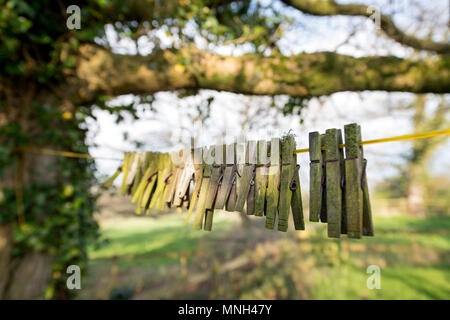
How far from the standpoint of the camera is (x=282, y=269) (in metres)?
5.80

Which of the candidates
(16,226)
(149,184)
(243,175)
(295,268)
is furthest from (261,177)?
(295,268)

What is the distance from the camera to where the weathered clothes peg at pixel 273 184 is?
129 cm

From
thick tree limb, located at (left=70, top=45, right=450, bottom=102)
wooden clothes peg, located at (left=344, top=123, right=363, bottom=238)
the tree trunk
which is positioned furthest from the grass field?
wooden clothes peg, located at (left=344, top=123, right=363, bottom=238)

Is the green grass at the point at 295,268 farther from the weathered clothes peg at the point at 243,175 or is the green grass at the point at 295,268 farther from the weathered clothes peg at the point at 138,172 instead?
the weathered clothes peg at the point at 243,175

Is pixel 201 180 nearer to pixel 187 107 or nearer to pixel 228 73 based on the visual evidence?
pixel 228 73

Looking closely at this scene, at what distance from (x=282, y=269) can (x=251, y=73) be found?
498cm

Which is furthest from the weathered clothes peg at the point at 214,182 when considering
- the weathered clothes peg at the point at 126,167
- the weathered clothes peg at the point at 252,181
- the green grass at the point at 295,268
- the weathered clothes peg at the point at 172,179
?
the green grass at the point at 295,268

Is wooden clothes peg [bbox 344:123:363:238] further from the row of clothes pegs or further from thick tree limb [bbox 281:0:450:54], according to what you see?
thick tree limb [bbox 281:0:450:54]

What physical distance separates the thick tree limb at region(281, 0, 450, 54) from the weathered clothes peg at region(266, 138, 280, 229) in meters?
2.66

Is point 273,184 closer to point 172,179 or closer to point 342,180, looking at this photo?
point 342,180

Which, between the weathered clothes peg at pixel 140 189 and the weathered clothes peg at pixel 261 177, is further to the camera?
the weathered clothes peg at pixel 140 189

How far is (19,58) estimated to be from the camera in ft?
8.81

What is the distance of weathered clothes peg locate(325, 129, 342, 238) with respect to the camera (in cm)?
110

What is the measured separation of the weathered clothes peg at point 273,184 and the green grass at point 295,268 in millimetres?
3892
